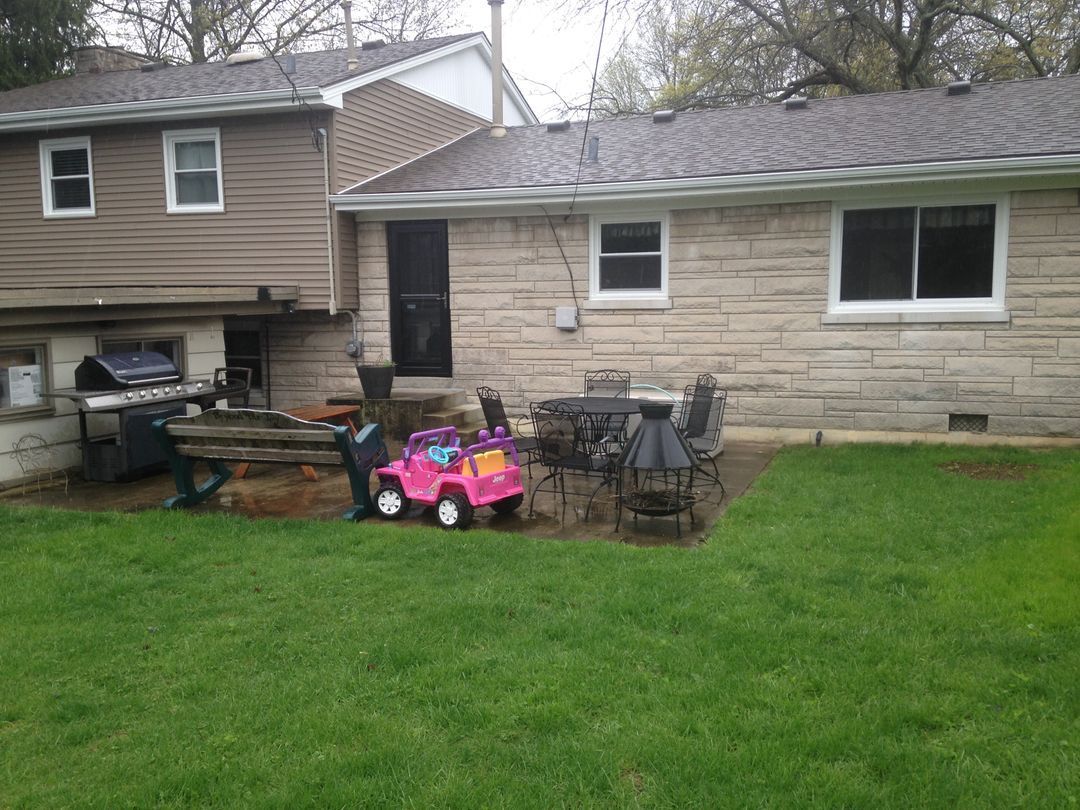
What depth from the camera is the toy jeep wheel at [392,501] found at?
701 cm

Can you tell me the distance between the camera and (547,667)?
160 inches

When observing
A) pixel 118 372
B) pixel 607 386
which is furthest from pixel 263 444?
pixel 607 386

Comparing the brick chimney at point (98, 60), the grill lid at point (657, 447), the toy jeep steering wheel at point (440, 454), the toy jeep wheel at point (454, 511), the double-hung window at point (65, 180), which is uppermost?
the brick chimney at point (98, 60)

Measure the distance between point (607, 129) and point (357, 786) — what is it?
11872 mm

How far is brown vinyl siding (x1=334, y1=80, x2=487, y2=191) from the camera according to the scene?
12.0 meters

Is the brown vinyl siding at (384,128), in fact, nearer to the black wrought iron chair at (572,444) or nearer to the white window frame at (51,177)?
the white window frame at (51,177)

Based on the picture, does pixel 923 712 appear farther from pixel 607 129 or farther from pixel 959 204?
pixel 607 129

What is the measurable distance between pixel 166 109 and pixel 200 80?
2.10m

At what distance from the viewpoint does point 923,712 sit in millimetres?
3559

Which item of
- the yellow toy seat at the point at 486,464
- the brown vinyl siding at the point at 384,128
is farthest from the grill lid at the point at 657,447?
the brown vinyl siding at the point at 384,128

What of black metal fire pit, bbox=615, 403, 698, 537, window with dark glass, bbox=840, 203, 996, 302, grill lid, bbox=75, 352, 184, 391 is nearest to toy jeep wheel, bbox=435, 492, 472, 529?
black metal fire pit, bbox=615, 403, 698, 537

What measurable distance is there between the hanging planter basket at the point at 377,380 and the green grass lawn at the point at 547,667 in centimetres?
434

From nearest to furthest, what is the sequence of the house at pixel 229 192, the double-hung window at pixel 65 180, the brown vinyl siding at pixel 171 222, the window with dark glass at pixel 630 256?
1. the window with dark glass at pixel 630 256
2. the house at pixel 229 192
3. the brown vinyl siding at pixel 171 222
4. the double-hung window at pixel 65 180

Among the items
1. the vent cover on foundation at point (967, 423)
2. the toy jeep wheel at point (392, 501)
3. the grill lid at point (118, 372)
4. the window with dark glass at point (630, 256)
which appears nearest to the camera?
the toy jeep wheel at point (392, 501)
